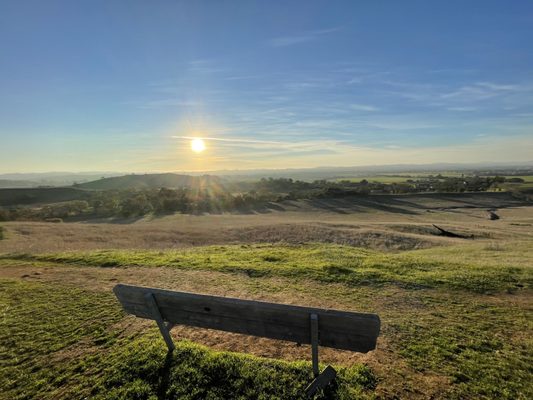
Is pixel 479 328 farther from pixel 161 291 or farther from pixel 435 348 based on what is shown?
pixel 161 291

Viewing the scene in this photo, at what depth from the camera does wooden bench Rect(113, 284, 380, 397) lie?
12.0 ft

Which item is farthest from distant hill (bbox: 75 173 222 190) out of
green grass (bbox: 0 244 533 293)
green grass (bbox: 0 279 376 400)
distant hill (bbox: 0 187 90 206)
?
green grass (bbox: 0 279 376 400)

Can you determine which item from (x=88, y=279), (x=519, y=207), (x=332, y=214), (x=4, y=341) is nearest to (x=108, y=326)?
(x=4, y=341)

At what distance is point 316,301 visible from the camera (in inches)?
324

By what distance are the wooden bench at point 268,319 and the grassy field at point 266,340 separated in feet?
2.44

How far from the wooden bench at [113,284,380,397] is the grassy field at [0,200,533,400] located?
74 cm

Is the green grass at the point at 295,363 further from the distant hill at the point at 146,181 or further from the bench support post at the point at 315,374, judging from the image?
the distant hill at the point at 146,181

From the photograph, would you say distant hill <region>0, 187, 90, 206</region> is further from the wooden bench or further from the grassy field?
the wooden bench

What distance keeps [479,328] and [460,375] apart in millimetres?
2316

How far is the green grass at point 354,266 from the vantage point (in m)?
9.56

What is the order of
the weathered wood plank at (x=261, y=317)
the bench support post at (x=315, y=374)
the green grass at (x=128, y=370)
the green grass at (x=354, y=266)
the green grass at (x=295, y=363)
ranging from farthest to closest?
the green grass at (x=354, y=266) → the green grass at (x=295, y=363) → the green grass at (x=128, y=370) → the bench support post at (x=315, y=374) → the weathered wood plank at (x=261, y=317)

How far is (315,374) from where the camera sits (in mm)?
4148

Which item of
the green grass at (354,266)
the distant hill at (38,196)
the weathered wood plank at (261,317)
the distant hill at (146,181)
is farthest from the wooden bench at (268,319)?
the distant hill at (146,181)

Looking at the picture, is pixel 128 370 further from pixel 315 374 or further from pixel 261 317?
pixel 315 374
